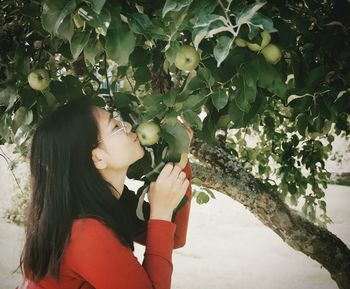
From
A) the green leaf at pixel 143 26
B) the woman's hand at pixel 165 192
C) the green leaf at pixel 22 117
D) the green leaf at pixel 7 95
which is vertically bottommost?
the woman's hand at pixel 165 192

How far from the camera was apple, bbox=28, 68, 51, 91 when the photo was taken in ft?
3.78

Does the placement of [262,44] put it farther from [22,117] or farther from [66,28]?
[22,117]

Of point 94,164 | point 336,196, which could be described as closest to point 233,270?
point 336,196

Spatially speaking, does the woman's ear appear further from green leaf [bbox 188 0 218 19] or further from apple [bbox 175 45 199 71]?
green leaf [bbox 188 0 218 19]

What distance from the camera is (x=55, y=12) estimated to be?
2.51 ft

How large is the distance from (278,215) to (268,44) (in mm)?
1207

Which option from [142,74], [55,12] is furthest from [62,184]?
[55,12]

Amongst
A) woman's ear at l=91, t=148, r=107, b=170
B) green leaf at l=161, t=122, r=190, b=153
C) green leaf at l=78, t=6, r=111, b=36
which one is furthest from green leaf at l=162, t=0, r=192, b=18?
woman's ear at l=91, t=148, r=107, b=170

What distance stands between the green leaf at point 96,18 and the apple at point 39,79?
44 centimetres

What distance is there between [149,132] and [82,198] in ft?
1.01

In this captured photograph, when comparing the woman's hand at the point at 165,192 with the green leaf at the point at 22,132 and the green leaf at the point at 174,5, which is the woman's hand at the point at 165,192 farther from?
the green leaf at the point at 174,5

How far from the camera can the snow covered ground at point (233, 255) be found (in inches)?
215

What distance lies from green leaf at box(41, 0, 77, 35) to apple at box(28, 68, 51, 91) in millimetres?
408

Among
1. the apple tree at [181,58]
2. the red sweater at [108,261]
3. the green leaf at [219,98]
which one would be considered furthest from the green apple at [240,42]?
the red sweater at [108,261]
